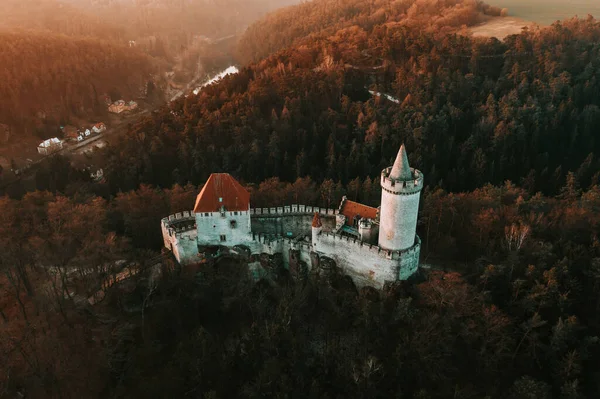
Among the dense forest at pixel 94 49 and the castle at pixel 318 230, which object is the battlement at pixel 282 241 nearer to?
the castle at pixel 318 230

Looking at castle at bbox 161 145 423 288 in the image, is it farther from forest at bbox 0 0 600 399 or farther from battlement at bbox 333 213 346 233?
forest at bbox 0 0 600 399

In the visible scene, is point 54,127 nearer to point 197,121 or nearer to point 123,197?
point 197,121

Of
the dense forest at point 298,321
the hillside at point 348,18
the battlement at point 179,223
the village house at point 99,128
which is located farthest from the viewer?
the hillside at point 348,18

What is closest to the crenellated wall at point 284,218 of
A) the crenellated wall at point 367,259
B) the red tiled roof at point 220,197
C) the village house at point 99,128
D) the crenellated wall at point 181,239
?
the red tiled roof at point 220,197

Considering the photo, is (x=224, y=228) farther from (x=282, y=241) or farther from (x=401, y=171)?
(x=401, y=171)

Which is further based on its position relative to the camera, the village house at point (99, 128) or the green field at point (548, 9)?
the green field at point (548, 9)

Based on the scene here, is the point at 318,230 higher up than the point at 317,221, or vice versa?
the point at 317,221

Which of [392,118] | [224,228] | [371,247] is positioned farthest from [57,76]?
[371,247]

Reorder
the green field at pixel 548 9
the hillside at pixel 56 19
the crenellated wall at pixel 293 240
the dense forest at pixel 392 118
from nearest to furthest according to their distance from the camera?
the crenellated wall at pixel 293 240, the dense forest at pixel 392 118, the green field at pixel 548 9, the hillside at pixel 56 19
